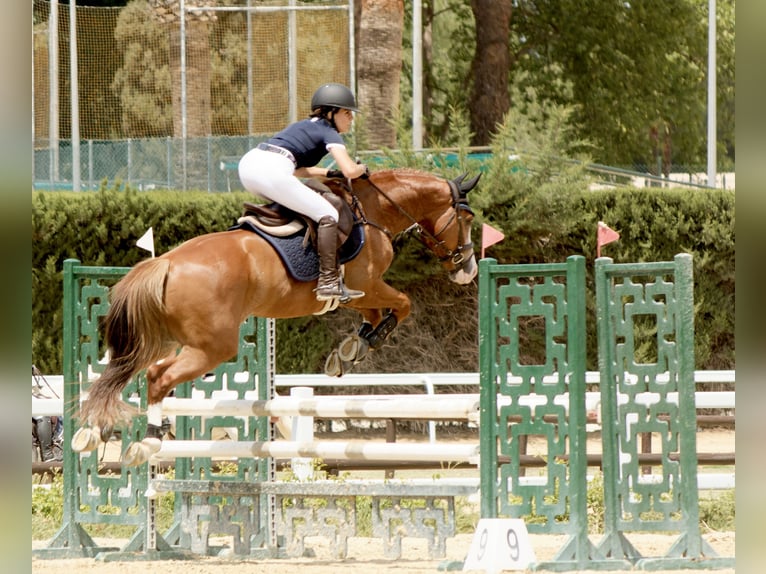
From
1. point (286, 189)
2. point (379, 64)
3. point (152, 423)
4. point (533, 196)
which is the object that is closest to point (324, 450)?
point (152, 423)

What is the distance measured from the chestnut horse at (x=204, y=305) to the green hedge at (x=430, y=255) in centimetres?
623

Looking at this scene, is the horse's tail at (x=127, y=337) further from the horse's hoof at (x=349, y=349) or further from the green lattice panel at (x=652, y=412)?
the green lattice panel at (x=652, y=412)

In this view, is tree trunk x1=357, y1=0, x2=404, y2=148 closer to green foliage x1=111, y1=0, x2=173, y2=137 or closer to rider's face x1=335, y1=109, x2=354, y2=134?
green foliage x1=111, y1=0, x2=173, y2=137

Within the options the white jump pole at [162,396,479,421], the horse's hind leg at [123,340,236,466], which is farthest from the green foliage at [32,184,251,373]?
the horse's hind leg at [123,340,236,466]

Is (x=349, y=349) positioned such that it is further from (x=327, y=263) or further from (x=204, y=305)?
(x=204, y=305)

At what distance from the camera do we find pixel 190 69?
1487 centimetres

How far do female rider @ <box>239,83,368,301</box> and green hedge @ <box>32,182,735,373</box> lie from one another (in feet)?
21.0

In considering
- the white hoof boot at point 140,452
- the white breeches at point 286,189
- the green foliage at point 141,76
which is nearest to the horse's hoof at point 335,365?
the white breeches at point 286,189

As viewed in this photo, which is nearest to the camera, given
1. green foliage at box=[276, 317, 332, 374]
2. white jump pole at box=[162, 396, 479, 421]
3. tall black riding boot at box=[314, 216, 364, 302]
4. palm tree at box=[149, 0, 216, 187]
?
white jump pole at box=[162, 396, 479, 421]

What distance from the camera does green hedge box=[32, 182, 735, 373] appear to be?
11586 millimetres

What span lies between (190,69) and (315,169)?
10.2 meters

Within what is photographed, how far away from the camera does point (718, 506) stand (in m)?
6.12

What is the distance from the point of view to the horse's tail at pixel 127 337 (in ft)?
14.8
